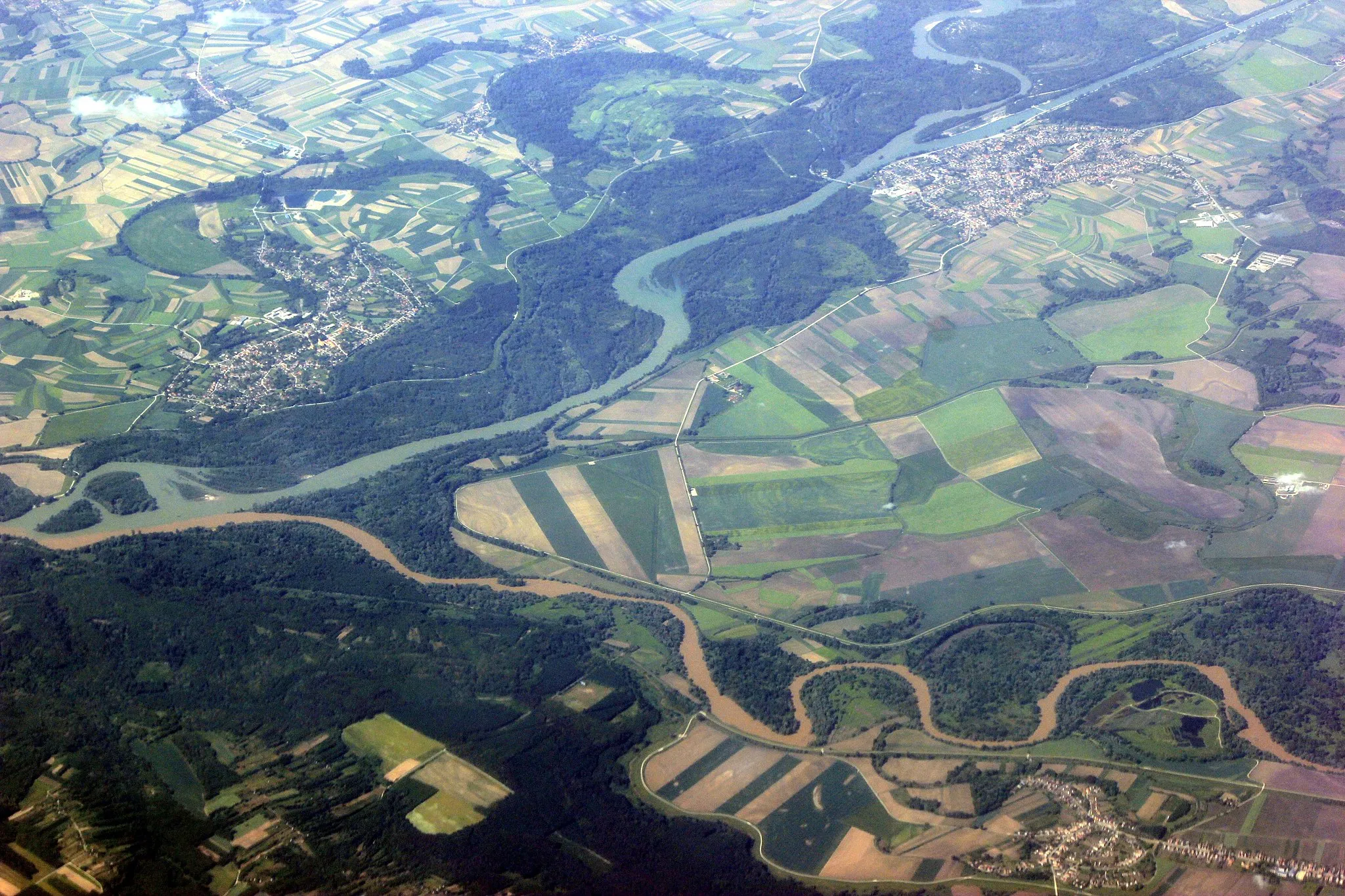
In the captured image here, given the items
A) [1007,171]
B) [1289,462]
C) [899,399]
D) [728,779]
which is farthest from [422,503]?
[1007,171]

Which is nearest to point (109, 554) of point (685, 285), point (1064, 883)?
point (685, 285)

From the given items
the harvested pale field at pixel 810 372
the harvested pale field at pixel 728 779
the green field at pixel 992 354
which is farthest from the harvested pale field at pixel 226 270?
the harvested pale field at pixel 728 779

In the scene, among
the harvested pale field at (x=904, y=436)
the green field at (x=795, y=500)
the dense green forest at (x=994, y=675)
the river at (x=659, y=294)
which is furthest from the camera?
the harvested pale field at (x=904, y=436)

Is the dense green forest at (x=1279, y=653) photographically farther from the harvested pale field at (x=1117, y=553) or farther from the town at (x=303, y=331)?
the town at (x=303, y=331)

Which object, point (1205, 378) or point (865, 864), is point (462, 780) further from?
point (1205, 378)

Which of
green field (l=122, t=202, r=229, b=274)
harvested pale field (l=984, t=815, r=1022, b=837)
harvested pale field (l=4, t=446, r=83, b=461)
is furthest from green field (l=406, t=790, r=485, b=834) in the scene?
green field (l=122, t=202, r=229, b=274)

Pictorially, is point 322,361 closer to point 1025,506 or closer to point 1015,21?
point 1025,506
